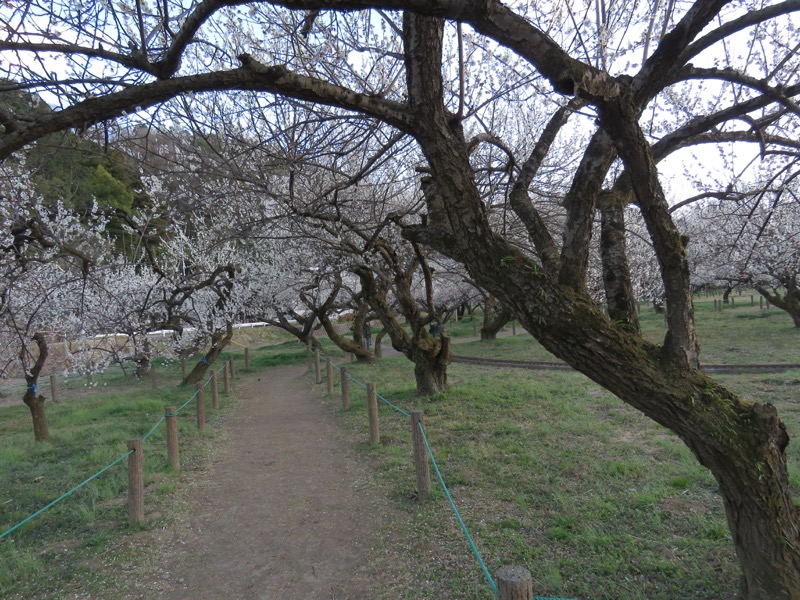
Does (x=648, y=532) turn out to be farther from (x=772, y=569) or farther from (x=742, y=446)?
(x=742, y=446)

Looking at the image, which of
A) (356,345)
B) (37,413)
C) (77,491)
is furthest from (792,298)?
(37,413)

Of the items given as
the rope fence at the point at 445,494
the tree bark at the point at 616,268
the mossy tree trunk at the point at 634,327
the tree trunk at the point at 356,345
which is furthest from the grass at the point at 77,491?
the tree trunk at the point at 356,345

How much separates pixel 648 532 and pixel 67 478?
23.3ft

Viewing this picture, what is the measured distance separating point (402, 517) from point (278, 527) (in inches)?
50.3

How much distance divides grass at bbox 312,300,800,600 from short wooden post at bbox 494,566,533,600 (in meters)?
1.78

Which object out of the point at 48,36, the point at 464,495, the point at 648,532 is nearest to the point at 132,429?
the point at 464,495

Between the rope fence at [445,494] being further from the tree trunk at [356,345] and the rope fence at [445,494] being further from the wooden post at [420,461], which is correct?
the tree trunk at [356,345]

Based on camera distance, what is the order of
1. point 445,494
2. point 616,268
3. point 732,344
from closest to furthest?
1. point 616,268
2. point 445,494
3. point 732,344

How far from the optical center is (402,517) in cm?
535

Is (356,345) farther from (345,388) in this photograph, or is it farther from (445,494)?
(445,494)

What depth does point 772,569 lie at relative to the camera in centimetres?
308

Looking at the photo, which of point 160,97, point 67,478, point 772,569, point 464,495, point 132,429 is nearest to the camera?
point 772,569

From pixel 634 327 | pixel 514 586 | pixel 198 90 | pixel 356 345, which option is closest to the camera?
pixel 514 586

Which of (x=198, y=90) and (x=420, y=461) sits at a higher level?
(x=198, y=90)
